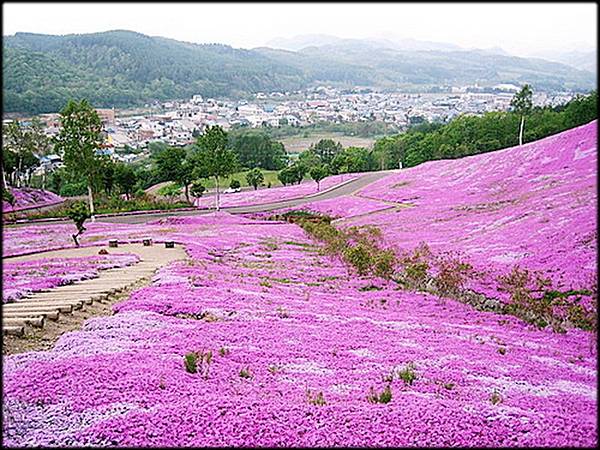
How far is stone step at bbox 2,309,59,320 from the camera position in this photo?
11.8 meters

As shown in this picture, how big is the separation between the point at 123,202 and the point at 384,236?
1421 inches

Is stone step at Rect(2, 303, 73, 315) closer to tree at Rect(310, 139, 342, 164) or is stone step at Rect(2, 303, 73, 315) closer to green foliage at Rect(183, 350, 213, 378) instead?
green foliage at Rect(183, 350, 213, 378)

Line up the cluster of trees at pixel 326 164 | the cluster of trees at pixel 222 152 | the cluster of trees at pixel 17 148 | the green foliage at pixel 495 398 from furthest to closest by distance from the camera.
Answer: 1. the cluster of trees at pixel 326 164
2. the cluster of trees at pixel 17 148
3. the cluster of trees at pixel 222 152
4. the green foliage at pixel 495 398

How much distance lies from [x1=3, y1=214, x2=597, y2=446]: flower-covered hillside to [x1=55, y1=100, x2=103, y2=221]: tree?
110 ft

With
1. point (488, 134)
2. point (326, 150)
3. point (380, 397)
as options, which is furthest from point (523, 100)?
point (380, 397)

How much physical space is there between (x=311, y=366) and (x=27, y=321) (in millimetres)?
6764

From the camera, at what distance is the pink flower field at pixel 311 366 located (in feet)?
22.3

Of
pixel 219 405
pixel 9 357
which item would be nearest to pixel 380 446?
pixel 219 405

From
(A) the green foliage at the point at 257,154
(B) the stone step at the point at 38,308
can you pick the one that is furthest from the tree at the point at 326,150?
(B) the stone step at the point at 38,308

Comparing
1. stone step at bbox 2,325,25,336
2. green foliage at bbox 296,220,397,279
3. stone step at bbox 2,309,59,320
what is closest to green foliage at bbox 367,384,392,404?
stone step at bbox 2,325,25,336

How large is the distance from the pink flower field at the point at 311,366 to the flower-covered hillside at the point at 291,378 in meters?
0.04

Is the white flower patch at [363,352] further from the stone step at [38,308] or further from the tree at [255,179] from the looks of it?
the tree at [255,179]

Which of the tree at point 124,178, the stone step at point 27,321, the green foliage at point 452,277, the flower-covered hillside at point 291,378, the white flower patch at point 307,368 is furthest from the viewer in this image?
the tree at point 124,178

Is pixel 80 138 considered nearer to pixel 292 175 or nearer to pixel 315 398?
pixel 315 398
